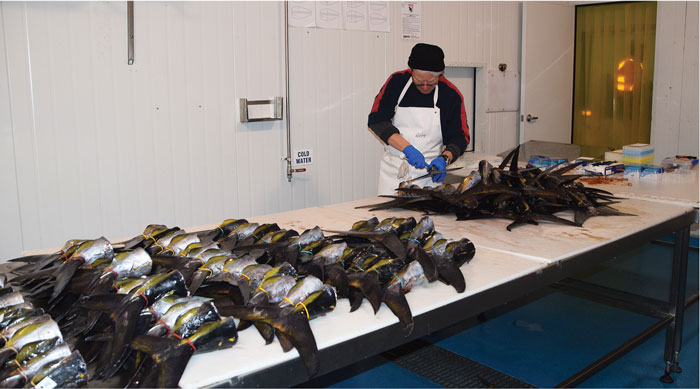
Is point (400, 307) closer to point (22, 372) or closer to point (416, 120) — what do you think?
point (22, 372)

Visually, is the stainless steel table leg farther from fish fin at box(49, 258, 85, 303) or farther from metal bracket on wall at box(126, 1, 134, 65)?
metal bracket on wall at box(126, 1, 134, 65)

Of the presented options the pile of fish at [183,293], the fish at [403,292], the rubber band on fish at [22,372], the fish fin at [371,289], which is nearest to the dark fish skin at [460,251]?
the pile of fish at [183,293]

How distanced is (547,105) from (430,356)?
4.89 m

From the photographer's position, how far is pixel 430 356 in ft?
11.3

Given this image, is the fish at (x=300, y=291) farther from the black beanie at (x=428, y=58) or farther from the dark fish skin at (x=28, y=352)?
the black beanie at (x=428, y=58)

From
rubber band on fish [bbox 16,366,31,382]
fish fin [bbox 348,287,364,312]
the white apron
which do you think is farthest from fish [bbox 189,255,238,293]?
the white apron

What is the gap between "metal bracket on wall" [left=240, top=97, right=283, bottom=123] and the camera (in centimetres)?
466

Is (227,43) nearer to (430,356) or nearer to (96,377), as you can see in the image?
(430,356)

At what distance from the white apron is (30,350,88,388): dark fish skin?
298 centimetres

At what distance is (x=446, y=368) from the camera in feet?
10.9

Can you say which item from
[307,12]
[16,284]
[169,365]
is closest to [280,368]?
[169,365]

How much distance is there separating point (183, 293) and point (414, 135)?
286 centimetres

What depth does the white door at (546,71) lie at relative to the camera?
695 cm

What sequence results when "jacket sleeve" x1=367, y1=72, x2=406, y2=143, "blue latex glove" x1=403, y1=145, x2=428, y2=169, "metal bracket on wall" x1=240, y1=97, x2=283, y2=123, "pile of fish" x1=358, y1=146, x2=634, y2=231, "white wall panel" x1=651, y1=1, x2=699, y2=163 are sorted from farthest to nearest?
"white wall panel" x1=651, y1=1, x2=699, y2=163 < "metal bracket on wall" x1=240, y1=97, x2=283, y2=123 < "jacket sleeve" x1=367, y1=72, x2=406, y2=143 < "blue latex glove" x1=403, y1=145, x2=428, y2=169 < "pile of fish" x1=358, y1=146, x2=634, y2=231
